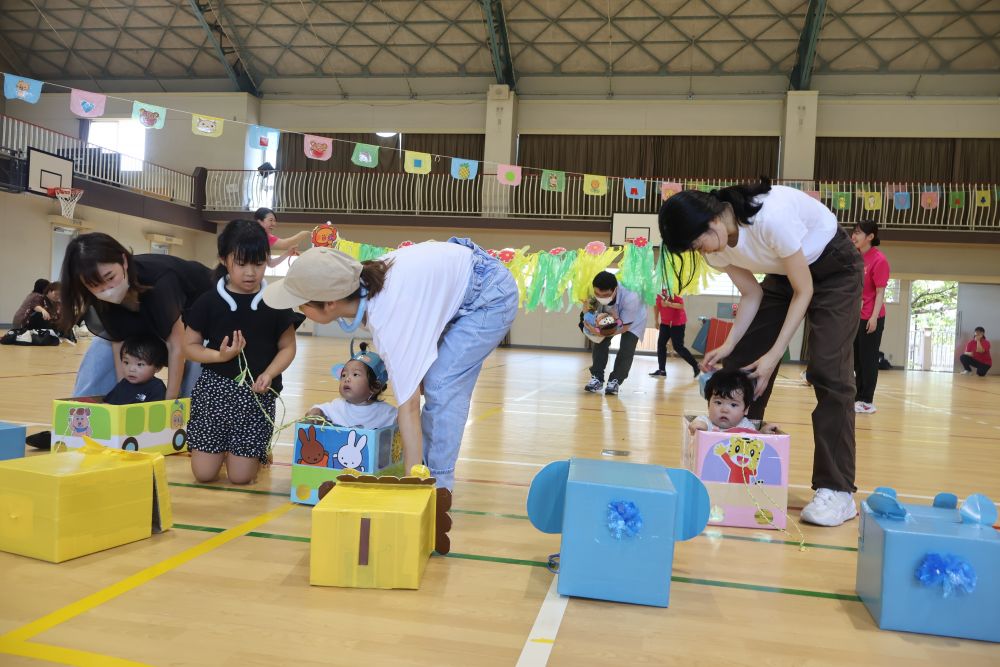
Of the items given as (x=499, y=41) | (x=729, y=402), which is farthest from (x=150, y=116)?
(x=729, y=402)

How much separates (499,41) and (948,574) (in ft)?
45.6

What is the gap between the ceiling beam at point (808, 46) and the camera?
497 inches

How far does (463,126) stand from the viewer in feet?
49.5

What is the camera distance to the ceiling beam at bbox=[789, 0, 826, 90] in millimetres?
12633

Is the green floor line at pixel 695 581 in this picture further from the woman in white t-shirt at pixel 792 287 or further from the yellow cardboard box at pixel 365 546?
the woman in white t-shirt at pixel 792 287

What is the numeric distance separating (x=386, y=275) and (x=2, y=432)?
1.29 m

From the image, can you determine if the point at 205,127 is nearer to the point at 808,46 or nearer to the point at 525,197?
the point at 525,197

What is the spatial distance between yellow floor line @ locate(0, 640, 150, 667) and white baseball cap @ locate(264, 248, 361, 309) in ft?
3.14

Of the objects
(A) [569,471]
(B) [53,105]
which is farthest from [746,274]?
(B) [53,105]

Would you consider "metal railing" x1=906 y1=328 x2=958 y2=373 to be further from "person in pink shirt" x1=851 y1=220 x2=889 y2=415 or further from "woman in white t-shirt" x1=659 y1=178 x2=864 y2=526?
"woman in white t-shirt" x1=659 y1=178 x2=864 y2=526

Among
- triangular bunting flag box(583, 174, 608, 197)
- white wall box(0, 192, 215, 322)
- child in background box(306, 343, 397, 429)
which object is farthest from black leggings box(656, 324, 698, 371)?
white wall box(0, 192, 215, 322)

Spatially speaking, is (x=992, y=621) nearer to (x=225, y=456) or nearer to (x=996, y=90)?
(x=225, y=456)

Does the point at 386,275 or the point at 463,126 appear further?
the point at 463,126

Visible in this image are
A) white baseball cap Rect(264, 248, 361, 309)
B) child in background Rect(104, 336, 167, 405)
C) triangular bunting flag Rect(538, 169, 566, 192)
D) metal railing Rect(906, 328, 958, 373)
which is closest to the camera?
white baseball cap Rect(264, 248, 361, 309)
